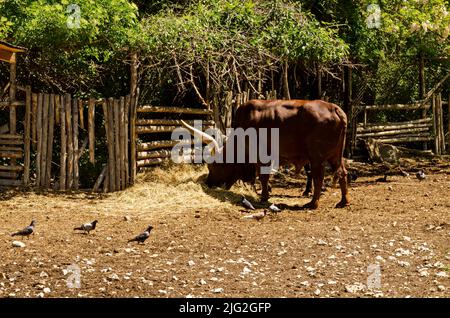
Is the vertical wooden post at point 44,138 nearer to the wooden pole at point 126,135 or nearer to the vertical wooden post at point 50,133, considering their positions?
the vertical wooden post at point 50,133

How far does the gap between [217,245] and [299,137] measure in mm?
3487

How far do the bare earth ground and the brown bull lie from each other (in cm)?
35

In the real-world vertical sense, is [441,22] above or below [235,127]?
above

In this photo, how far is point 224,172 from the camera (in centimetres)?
1106

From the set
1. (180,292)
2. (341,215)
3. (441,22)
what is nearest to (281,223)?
(341,215)

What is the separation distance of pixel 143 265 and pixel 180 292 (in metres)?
0.96

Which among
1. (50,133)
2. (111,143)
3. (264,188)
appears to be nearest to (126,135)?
(111,143)

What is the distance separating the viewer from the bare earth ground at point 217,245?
20.1 feet

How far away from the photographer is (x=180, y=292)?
19.3ft

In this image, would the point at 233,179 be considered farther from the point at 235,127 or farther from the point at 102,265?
the point at 102,265

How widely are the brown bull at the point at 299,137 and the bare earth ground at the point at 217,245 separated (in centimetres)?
35

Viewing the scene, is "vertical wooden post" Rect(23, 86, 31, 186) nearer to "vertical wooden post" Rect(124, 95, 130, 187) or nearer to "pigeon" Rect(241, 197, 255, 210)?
"vertical wooden post" Rect(124, 95, 130, 187)

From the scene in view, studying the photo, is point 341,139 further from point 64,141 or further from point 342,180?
point 64,141

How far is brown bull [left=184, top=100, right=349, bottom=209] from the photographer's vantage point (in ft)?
34.4
